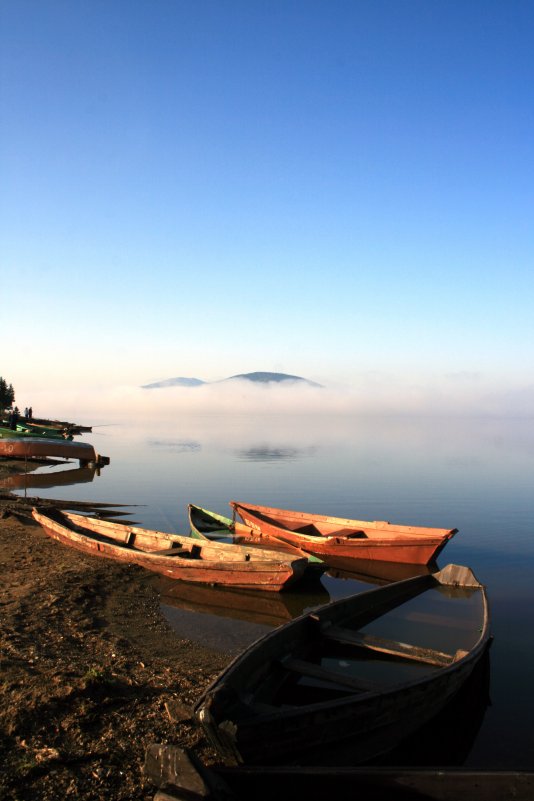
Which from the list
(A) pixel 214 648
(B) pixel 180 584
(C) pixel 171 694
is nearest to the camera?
(C) pixel 171 694

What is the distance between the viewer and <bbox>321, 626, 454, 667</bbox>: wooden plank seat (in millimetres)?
8914

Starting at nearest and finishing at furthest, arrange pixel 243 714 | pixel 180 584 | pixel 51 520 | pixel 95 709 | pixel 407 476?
pixel 243 714 < pixel 95 709 < pixel 180 584 < pixel 51 520 < pixel 407 476

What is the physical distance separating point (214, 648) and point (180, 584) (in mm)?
4101

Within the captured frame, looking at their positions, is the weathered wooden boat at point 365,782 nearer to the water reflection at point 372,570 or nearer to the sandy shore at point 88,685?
the sandy shore at point 88,685

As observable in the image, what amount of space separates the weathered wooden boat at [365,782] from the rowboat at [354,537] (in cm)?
1252

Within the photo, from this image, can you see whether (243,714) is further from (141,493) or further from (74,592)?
(141,493)

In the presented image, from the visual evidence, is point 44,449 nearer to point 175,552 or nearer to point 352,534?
point 352,534

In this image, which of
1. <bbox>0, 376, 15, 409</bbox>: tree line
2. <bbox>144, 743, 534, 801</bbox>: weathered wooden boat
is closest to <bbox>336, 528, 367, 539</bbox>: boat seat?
<bbox>144, 743, 534, 801</bbox>: weathered wooden boat

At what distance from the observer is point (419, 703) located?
22.7 ft

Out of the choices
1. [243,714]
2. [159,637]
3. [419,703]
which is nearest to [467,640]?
[419,703]

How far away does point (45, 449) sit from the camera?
48.5 meters

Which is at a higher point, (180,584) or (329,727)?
(329,727)

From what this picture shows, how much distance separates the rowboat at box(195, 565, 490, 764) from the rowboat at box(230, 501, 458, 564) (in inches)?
148

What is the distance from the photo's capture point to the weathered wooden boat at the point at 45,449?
47438 millimetres
